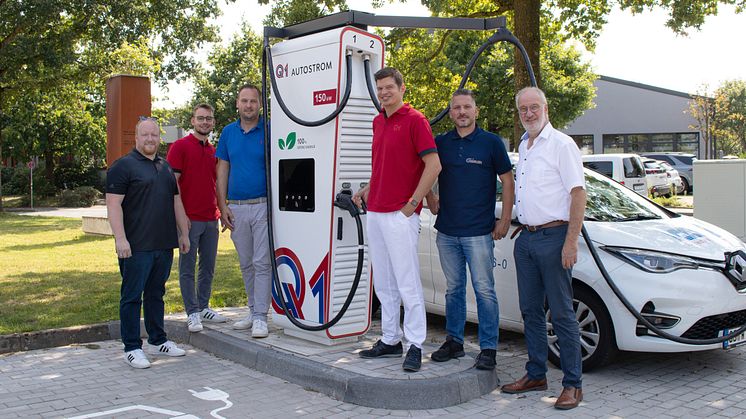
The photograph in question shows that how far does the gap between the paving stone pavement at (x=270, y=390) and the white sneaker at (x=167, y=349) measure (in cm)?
6

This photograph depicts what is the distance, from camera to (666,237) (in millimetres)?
5324

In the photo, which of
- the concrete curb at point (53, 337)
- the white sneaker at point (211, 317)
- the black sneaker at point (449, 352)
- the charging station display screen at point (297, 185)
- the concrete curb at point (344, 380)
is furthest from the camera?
the white sneaker at point (211, 317)

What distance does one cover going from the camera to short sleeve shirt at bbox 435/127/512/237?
16.5 feet

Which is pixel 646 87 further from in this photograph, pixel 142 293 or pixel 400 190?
pixel 142 293

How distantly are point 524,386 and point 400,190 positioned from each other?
1686mm

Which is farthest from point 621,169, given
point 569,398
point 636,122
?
point 636,122

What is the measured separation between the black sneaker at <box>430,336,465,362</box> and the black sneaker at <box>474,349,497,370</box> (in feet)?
0.78

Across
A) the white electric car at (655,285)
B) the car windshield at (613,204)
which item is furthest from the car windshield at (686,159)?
the white electric car at (655,285)

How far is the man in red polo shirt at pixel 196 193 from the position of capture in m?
6.38

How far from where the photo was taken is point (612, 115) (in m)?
45.8

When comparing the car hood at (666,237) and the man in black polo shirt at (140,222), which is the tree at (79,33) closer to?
the man in black polo shirt at (140,222)

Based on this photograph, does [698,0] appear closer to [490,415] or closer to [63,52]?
[490,415]

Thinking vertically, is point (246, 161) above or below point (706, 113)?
below

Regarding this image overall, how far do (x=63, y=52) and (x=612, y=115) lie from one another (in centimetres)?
3609
